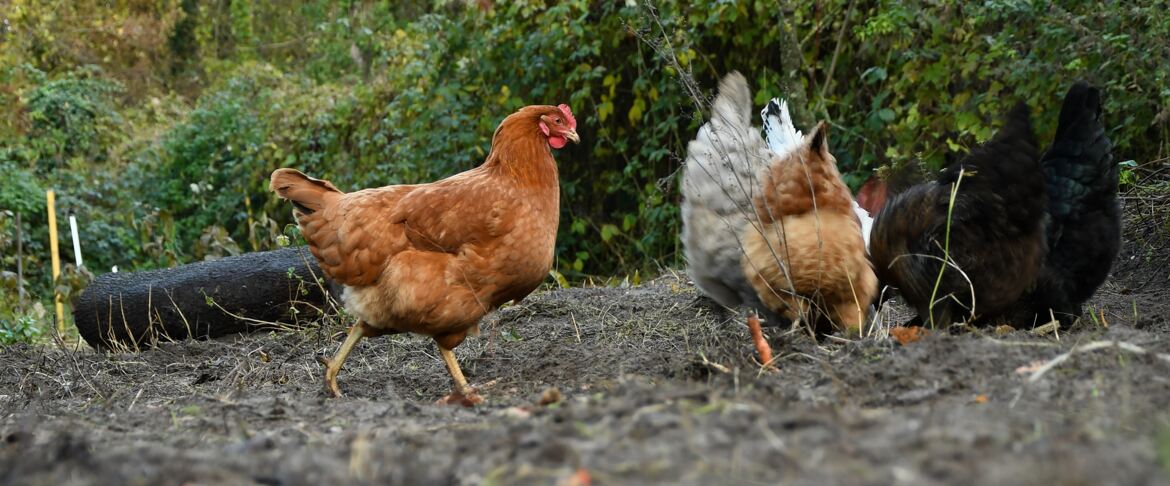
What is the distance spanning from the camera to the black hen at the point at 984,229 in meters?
4.38

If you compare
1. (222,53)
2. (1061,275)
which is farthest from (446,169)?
(222,53)

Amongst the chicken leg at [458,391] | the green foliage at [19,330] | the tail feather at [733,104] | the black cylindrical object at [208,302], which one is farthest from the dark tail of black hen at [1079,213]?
the green foliage at [19,330]

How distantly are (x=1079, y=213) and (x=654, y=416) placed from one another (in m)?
3.31

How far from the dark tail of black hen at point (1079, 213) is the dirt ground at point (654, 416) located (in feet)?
0.93

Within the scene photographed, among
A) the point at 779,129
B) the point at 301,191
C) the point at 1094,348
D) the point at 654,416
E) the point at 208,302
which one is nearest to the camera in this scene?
the point at 654,416

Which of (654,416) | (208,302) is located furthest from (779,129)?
(208,302)

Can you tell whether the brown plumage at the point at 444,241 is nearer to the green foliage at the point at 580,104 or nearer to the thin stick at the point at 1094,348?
the green foliage at the point at 580,104

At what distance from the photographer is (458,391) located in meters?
4.17

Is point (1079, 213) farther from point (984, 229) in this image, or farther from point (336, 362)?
point (336, 362)

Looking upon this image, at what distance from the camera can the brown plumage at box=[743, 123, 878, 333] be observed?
174 inches

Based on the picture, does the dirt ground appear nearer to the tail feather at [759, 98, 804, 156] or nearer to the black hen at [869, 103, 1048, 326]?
→ the black hen at [869, 103, 1048, 326]

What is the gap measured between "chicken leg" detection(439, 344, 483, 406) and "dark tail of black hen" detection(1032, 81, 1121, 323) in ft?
8.51

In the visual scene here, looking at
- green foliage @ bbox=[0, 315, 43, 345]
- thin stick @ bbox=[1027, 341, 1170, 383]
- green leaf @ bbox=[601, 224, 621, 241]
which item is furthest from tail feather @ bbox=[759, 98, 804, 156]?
green foliage @ bbox=[0, 315, 43, 345]

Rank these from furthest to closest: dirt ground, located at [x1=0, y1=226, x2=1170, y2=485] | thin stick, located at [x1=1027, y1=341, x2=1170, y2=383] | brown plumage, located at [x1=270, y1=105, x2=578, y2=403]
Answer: brown plumage, located at [x1=270, y1=105, x2=578, y2=403] → thin stick, located at [x1=1027, y1=341, x2=1170, y2=383] → dirt ground, located at [x1=0, y1=226, x2=1170, y2=485]
